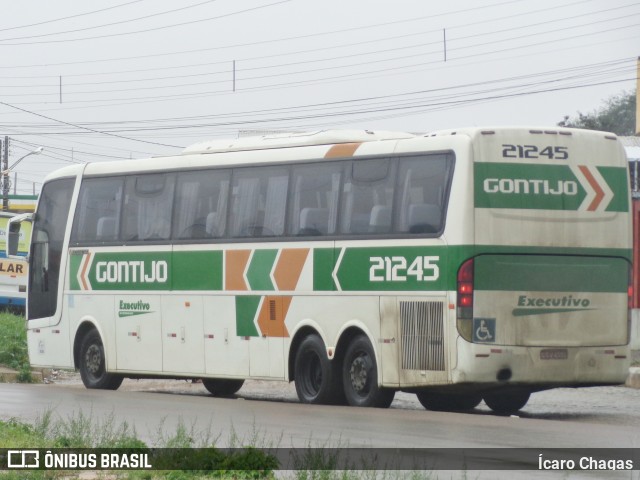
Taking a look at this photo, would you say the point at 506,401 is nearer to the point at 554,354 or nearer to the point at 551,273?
the point at 554,354

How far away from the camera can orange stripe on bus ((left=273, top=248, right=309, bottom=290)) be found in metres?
18.5

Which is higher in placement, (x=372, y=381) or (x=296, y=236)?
(x=296, y=236)

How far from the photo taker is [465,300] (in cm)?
1612

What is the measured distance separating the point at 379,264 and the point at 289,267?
1.83 meters

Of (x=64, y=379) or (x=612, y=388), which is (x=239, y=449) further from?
(x=64, y=379)

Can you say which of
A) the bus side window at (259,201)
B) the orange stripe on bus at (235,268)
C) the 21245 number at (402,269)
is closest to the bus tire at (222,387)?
the orange stripe on bus at (235,268)

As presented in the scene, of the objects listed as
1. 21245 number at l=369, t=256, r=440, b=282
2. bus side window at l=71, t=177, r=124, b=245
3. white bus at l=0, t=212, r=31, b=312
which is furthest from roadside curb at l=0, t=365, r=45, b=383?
white bus at l=0, t=212, r=31, b=312

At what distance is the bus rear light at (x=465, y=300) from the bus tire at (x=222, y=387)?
22.3ft

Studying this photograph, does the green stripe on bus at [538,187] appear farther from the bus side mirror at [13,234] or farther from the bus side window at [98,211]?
the bus side mirror at [13,234]

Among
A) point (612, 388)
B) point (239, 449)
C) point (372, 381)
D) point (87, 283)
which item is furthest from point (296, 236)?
point (239, 449)

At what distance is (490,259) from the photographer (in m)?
16.3

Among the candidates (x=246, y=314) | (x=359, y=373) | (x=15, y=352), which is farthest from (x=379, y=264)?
(x=15, y=352)

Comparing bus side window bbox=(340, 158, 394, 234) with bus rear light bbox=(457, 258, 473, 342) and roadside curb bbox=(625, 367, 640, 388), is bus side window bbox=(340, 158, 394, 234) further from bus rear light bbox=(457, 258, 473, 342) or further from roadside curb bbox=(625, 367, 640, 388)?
roadside curb bbox=(625, 367, 640, 388)

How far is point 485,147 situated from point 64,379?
14791 millimetres
